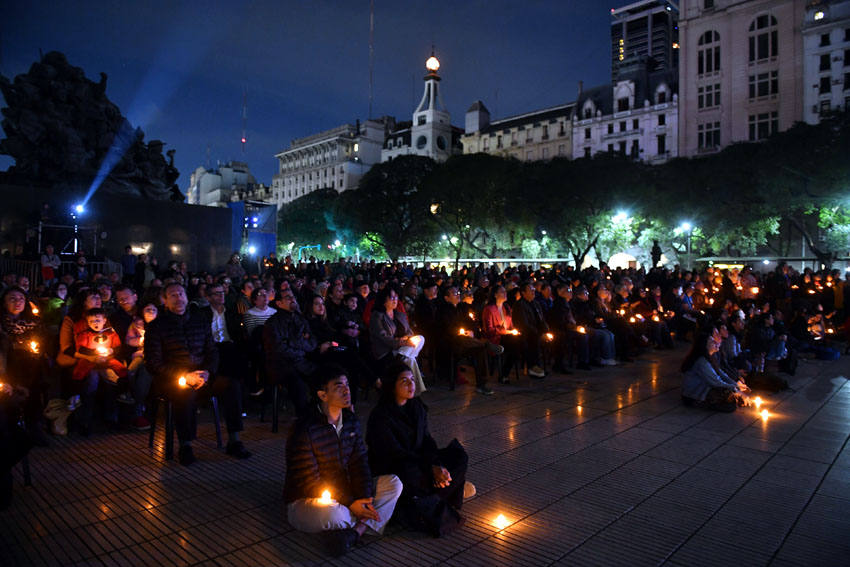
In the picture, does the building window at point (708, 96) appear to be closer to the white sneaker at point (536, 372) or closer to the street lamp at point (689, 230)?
the street lamp at point (689, 230)

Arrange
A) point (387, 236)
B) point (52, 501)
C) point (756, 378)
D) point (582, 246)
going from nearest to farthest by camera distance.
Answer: point (52, 501)
point (756, 378)
point (582, 246)
point (387, 236)

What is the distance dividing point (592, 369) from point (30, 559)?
9087 mm

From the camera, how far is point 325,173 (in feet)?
342

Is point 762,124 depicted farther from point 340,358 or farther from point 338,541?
point 338,541

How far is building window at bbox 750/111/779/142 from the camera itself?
49.4 m

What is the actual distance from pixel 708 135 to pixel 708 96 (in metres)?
3.69

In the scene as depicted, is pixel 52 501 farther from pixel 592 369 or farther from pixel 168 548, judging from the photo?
pixel 592 369

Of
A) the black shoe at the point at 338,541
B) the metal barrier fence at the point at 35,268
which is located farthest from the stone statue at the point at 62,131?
the black shoe at the point at 338,541

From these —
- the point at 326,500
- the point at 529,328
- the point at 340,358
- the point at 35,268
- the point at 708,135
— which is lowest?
the point at 326,500

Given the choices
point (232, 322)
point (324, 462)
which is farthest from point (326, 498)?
point (232, 322)

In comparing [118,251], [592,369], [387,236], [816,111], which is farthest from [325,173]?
[592,369]

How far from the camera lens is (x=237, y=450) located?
5629 mm

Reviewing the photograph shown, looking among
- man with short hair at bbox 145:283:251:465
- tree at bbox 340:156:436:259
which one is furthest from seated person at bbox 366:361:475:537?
tree at bbox 340:156:436:259

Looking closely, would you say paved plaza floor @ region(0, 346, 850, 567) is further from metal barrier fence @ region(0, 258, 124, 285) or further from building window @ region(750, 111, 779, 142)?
building window @ region(750, 111, 779, 142)
